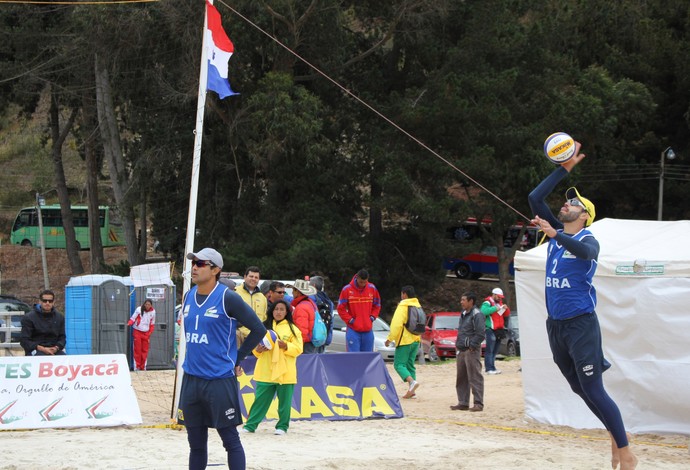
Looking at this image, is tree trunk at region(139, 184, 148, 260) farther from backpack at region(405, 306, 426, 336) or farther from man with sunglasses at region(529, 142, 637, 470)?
man with sunglasses at region(529, 142, 637, 470)

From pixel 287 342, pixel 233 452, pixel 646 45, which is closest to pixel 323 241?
pixel 646 45

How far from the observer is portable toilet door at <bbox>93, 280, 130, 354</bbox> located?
67.8 feet

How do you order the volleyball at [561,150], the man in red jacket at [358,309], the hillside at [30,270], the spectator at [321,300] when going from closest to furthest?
the volleyball at [561,150] → the spectator at [321,300] → the man in red jacket at [358,309] → the hillside at [30,270]

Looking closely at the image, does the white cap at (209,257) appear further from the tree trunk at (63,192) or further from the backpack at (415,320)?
the tree trunk at (63,192)

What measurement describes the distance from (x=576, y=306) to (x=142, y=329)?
14272 millimetres

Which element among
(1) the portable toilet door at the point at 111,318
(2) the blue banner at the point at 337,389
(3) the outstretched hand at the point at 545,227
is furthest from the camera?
(1) the portable toilet door at the point at 111,318

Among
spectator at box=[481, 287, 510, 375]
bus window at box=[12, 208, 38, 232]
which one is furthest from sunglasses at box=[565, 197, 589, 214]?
bus window at box=[12, 208, 38, 232]

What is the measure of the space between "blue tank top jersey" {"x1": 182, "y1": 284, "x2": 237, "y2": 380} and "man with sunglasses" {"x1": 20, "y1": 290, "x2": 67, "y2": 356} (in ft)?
21.2

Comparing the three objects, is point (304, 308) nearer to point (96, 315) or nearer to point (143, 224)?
point (96, 315)

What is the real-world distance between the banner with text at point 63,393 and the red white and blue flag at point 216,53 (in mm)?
3742

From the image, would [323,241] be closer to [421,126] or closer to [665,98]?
[421,126]

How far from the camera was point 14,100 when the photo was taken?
135 feet

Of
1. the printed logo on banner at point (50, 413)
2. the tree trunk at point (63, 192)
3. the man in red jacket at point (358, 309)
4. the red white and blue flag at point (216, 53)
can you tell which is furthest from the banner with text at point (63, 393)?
the tree trunk at point (63, 192)

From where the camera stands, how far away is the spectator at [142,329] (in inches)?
788
